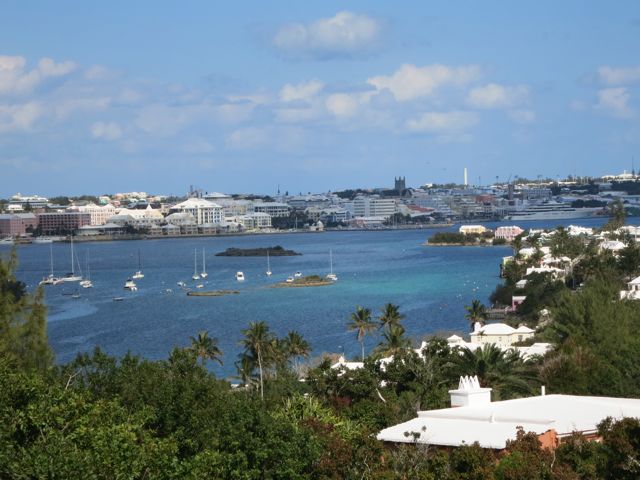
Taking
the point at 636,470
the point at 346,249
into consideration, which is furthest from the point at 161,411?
the point at 346,249

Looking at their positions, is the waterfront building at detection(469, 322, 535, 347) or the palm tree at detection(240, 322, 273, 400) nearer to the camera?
the palm tree at detection(240, 322, 273, 400)

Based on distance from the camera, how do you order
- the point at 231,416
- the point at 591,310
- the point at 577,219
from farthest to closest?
the point at 577,219
the point at 591,310
the point at 231,416

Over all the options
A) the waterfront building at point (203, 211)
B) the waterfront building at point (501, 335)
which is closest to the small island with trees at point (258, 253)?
the waterfront building at point (203, 211)

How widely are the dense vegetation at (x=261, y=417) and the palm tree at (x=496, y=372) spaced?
0.03 metres

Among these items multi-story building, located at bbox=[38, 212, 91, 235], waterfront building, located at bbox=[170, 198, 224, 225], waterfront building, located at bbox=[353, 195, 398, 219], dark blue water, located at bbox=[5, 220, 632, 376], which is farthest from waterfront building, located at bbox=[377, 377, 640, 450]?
waterfront building, located at bbox=[353, 195, 398, 219]

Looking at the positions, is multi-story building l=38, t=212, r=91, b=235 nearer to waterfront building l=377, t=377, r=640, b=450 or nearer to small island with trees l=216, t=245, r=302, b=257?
small island with trees l=216, t=245, r=302, b=257

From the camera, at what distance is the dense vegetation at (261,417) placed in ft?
30.5

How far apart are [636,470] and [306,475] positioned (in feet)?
9.46

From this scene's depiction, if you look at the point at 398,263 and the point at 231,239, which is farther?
the point at 231,239

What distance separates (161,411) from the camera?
38.3 feet

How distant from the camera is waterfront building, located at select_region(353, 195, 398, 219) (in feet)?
Result: 635

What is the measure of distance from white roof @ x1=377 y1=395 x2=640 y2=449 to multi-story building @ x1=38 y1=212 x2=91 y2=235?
503 ft

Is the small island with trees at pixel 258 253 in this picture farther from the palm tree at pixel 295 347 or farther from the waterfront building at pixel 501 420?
the waterfront building at pixel 501 420

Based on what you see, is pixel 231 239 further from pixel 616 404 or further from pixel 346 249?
pixel 616 404
